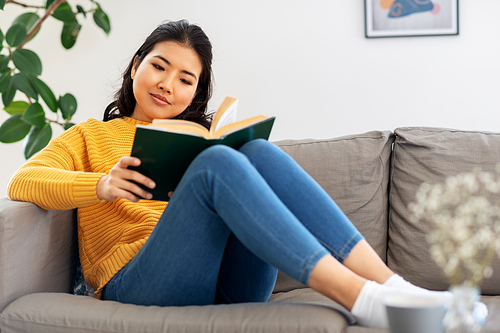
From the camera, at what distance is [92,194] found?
3.40ft

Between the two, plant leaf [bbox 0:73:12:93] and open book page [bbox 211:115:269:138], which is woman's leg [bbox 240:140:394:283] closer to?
open book page [bbox 211:115:269:138]

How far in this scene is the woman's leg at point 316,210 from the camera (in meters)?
0.88

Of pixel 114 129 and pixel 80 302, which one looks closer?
pixel 80 302

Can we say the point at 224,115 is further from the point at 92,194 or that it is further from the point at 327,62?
the point at 327,62

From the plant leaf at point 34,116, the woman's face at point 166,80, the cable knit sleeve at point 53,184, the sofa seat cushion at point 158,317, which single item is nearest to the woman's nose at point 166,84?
the woman's face at point 166,80

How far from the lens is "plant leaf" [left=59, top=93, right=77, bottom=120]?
194 centimetres

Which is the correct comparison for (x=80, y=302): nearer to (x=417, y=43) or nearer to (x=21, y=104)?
(x=21, y=104)

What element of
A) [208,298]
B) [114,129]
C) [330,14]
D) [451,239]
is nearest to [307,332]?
[208,298]

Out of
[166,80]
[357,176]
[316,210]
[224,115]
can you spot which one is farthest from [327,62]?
[316,210]

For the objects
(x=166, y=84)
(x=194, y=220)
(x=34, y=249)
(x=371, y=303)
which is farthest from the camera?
(x=166, y=84)

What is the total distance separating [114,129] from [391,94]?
4.01 ft

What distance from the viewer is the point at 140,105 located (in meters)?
1.39

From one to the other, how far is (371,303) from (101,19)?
1.75 metres

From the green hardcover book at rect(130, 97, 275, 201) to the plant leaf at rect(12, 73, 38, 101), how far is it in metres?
1.11
